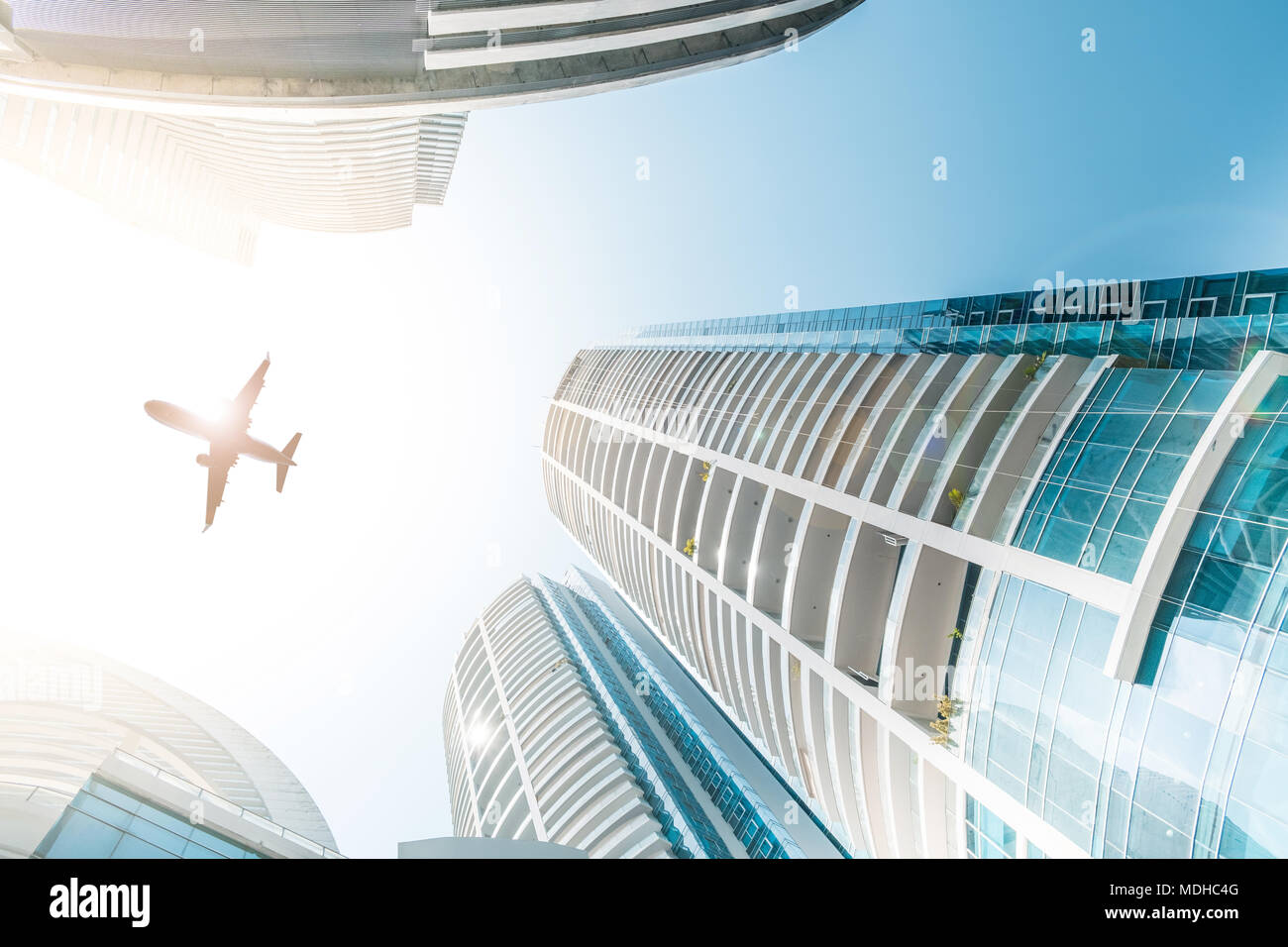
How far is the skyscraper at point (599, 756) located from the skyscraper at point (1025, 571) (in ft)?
43.4

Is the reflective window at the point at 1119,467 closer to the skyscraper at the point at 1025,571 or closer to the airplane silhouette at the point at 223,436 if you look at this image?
the skyscraper at the point at 1025,571

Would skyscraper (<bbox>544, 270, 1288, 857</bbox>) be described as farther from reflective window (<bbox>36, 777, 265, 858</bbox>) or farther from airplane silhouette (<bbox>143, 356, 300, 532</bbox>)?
airplane silhouette (<bbox>143, 356, 300, 532</bbox>)

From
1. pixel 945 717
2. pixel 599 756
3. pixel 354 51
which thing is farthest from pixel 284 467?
pixel 945 717

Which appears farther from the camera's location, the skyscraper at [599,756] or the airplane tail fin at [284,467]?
the skyscraper at [599,756]

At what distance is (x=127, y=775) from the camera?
40.5ft

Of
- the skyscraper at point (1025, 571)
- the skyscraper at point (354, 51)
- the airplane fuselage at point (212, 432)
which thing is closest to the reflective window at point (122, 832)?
the skyscraper at point (354, 51)

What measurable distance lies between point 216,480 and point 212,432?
284cm

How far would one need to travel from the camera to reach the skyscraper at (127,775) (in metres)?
11.6

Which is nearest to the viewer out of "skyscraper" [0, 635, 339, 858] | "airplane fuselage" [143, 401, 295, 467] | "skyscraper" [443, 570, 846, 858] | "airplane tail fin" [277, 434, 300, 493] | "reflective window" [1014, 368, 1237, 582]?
"skyscraper" [0, 635, 339, 858]

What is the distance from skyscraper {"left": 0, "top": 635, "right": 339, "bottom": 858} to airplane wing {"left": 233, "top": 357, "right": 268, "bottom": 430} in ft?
53.3

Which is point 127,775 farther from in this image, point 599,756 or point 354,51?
point 599,756

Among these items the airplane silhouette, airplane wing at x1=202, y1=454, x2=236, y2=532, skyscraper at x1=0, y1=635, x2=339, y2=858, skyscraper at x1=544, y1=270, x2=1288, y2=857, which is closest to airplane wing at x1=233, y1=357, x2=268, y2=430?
the airplane silhouette

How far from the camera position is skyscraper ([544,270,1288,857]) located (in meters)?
11.8

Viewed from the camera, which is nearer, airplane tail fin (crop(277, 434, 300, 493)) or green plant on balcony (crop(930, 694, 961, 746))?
green plant on balcony (crop(930, 694, 961, 746))
